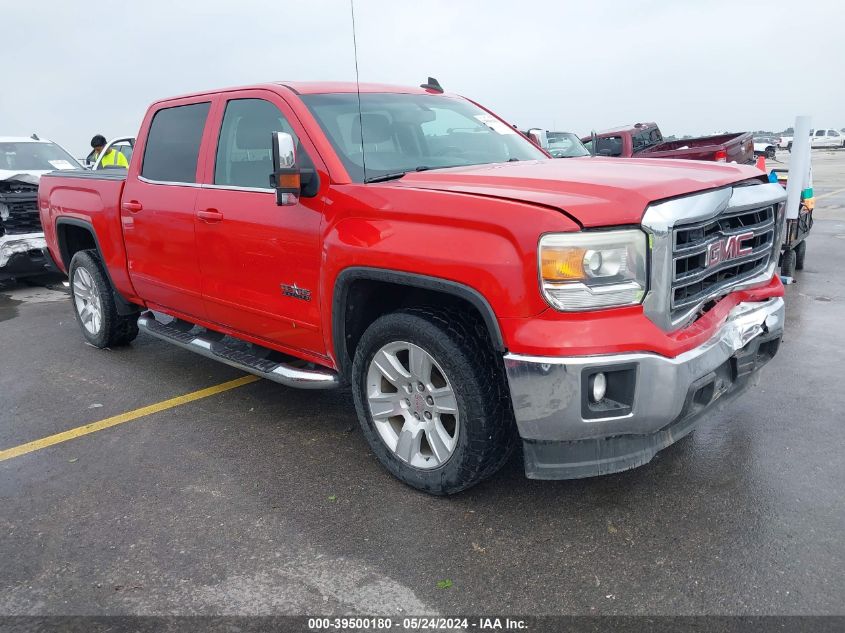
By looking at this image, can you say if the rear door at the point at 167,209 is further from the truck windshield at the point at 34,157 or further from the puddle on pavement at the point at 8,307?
the truck windshield at the point at 34,157

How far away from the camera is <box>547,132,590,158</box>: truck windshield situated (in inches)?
524

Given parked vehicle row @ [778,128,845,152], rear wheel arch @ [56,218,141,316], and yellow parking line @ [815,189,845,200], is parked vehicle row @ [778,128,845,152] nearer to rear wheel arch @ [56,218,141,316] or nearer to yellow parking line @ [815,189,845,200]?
yellow parking line @ [815,189,845,200]

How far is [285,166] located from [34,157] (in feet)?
28.6

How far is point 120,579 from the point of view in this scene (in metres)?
2.75

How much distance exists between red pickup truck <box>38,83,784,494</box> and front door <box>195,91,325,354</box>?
0.01 m

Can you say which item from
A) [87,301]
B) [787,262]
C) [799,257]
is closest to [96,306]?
[87,301]

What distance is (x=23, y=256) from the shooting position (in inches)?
334

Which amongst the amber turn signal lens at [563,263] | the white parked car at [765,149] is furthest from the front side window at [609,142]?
the amber turn signal lens at [563,263]

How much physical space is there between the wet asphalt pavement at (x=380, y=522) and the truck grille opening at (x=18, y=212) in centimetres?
483

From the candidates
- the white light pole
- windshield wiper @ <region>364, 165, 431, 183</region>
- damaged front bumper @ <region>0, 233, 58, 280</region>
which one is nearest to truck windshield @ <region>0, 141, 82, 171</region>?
damaged front bumper @ <region>0, 233, 58, 280</region>

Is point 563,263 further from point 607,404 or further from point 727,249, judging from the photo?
point 727,249

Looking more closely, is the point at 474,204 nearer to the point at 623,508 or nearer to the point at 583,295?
the point at 583,295

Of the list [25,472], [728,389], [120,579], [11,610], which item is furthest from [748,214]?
[25,472]

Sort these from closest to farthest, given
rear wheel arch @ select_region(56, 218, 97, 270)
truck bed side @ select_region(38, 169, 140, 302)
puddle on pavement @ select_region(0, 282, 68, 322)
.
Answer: truck bed side @ select_region(38, 169, 140, 302)
rear wheel arch @ select_region(56, 218, 97, 270)
puddle on pavement @ select_region(0, 282, 68, 322)
